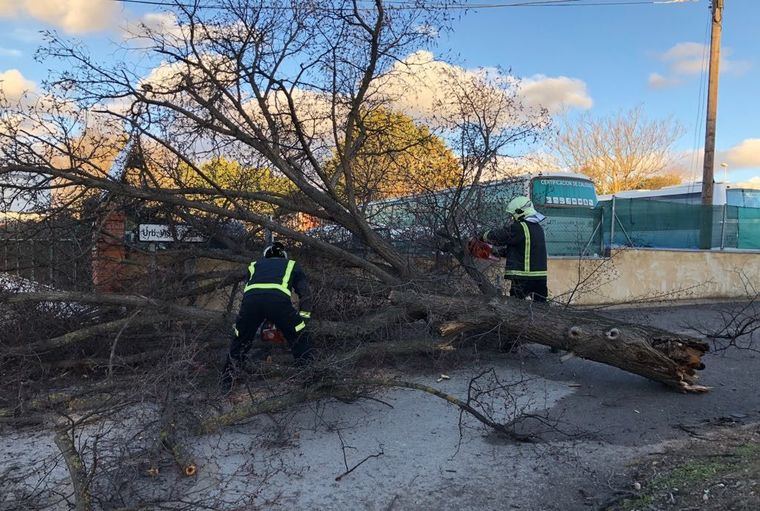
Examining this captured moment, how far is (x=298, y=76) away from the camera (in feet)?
20.7

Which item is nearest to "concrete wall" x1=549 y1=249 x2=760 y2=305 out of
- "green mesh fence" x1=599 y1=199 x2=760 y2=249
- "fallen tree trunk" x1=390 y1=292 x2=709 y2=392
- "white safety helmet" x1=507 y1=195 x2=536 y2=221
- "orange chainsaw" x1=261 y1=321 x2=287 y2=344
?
"green mesh fence" x1=599 y1=199 x2=760 y2=249

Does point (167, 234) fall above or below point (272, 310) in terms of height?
above

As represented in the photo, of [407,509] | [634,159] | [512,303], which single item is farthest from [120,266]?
[634,159]

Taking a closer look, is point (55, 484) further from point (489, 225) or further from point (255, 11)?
point (489, 225)

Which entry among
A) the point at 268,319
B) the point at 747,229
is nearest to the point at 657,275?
the point at 747,229

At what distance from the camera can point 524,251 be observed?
256 inches

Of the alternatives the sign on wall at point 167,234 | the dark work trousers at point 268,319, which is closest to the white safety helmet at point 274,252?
the dark work trousers at point 268,319

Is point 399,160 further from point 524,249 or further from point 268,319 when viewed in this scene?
point 268,319

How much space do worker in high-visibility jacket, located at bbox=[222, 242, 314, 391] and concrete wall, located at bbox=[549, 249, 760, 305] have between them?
209 inches

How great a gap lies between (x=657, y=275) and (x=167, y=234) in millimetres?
8826

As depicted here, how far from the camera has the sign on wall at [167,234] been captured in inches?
280

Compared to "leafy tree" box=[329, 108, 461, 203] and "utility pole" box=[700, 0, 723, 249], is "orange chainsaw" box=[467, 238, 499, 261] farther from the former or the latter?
"utility pole" box=[700, 0, 723, 249]

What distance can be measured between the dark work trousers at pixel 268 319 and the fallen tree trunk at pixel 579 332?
1.07 metres

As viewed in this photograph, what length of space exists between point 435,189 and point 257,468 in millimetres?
4637
